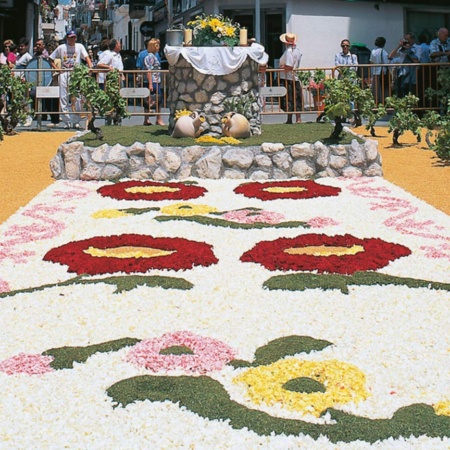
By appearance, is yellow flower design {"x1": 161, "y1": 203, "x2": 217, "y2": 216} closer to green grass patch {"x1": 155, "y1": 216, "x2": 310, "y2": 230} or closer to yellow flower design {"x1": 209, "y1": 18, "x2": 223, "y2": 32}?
green grass patch {"x1": 155, "y1": 216, "x2": 310, "y2": 230}

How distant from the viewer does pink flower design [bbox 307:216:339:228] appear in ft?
32.5

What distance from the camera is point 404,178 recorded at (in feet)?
45.0

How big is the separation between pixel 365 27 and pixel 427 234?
895 inches

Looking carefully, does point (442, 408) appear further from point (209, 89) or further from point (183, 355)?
point (209, 89)

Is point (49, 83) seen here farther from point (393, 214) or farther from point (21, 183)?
point (393, 214)

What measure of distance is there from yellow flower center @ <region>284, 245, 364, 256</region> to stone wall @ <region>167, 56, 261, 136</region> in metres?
6.96

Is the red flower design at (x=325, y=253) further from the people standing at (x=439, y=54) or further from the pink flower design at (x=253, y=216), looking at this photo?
the people standing at (x=439, y=54)

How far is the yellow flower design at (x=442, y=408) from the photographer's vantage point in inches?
181

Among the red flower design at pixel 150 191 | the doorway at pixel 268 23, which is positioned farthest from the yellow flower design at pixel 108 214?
the doorway at pixel 268 23

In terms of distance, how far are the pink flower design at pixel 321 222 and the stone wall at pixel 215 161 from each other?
3694 millimetres

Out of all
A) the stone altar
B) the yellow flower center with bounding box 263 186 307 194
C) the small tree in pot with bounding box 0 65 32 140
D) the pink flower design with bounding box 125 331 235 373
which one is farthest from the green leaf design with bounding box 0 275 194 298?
the small tree in pot with bounding box 0 65 32 140

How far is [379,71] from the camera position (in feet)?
72.2

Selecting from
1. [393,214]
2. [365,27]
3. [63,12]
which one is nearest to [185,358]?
[393,214]

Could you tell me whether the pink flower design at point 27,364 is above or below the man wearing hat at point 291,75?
below
